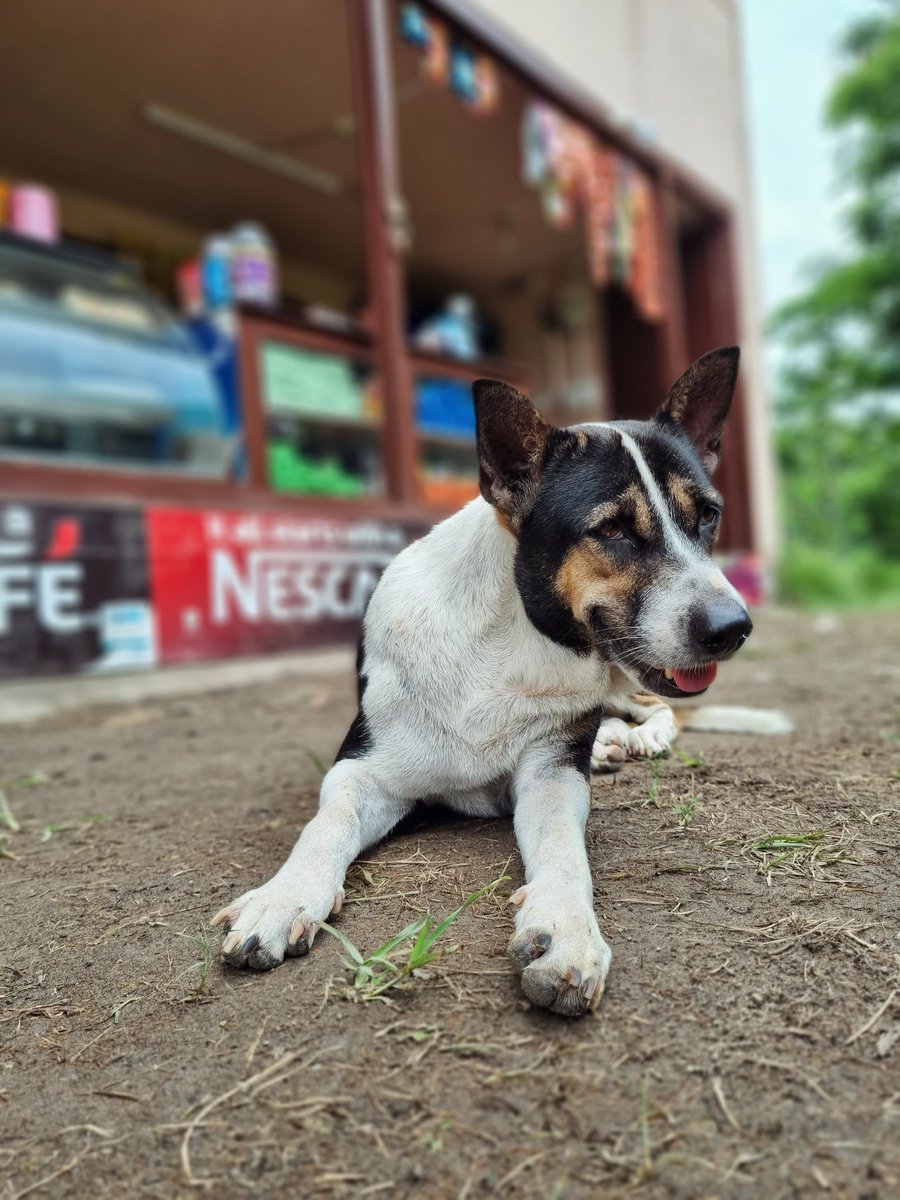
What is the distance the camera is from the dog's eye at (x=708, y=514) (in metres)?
1.99

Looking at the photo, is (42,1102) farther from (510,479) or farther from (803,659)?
(803,659)

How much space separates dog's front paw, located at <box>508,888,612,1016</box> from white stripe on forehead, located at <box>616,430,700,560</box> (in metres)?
0.74

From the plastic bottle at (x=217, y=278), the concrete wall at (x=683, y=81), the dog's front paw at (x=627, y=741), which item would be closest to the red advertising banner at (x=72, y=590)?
the plastic bottle at (x=217, y=278)

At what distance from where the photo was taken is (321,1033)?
1399 mm

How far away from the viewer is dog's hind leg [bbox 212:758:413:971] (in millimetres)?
1580

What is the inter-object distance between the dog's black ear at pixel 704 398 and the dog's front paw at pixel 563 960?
1.17 meters

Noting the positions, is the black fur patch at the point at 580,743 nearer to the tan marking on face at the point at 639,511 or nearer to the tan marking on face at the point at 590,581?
the tan marking on face at the point at 590,581

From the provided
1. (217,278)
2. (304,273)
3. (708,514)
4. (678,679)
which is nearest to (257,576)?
(217,278)

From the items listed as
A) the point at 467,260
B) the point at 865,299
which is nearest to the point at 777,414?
the point at 865,299

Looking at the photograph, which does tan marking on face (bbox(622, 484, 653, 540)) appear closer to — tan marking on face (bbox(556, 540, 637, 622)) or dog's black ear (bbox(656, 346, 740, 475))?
tan marking on face (bbox(556, 540, 637, 622))

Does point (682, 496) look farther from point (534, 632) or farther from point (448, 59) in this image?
point (448, 59)

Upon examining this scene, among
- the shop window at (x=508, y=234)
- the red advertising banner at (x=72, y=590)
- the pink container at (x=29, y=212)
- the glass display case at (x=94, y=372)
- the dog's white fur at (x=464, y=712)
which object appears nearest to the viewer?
the dog's white fur at (x=464, y=712)

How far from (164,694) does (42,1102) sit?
3.39 metres

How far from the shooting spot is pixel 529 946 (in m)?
1.47
